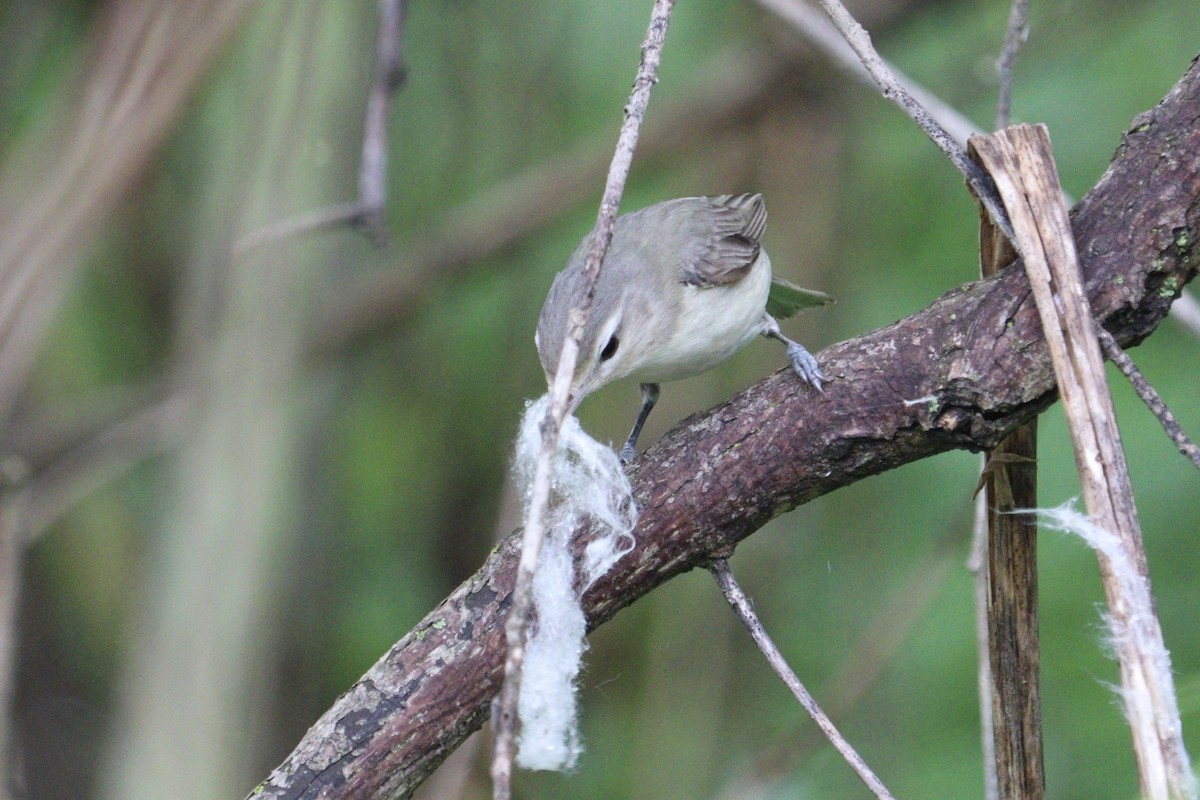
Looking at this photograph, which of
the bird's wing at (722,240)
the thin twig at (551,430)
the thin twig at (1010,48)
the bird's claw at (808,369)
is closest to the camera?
the thin twig at (551,430)

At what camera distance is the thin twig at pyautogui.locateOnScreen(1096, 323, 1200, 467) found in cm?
140

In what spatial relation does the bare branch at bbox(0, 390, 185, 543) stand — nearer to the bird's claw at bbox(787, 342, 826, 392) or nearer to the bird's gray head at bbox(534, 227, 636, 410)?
the bird's gray head at bbox(534, 227, 636, 410)

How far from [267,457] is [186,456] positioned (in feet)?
0.56

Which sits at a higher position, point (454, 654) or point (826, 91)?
point (826, 91)

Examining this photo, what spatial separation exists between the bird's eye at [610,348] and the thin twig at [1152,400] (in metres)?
1.16

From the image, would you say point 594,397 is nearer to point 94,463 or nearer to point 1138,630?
point 94,463

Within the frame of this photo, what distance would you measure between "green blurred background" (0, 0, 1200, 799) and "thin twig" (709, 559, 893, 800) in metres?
1.35

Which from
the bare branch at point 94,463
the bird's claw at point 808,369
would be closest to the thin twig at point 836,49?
the bird's claw at point 808,369

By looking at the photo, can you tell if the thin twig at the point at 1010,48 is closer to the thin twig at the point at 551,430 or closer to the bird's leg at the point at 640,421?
the thin twig at the point at 551,430

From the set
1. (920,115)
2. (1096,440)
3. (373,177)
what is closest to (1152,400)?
(1096,440)

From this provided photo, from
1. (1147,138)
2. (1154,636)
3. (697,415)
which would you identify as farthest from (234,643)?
(1147,138)

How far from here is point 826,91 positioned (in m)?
4.19

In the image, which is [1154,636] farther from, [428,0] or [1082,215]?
[428,0]

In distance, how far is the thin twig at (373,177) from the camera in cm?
231
